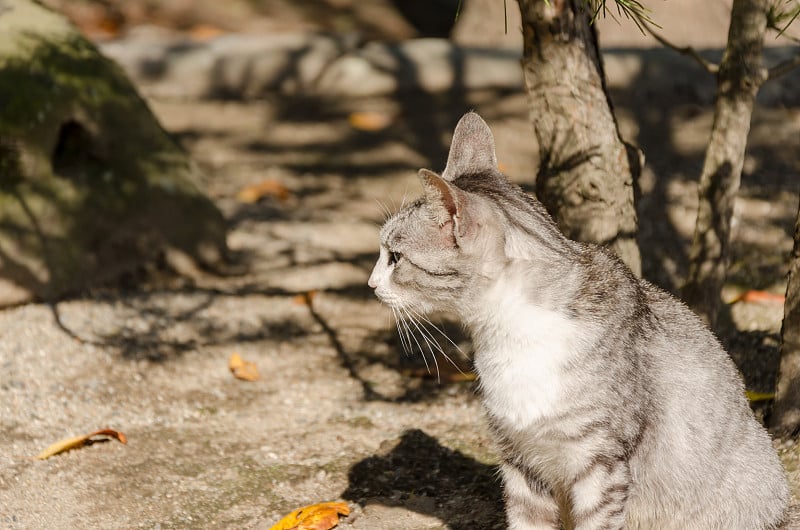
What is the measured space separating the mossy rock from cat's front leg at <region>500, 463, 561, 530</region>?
9.75 feet

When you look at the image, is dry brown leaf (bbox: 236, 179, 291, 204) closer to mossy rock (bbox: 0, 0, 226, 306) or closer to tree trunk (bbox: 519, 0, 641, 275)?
mossy rock (bbox: 0, 0, 226, 306)

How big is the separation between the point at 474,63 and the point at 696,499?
205 inches

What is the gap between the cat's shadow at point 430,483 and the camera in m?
3.78

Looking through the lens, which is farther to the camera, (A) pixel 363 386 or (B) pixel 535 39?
(A) pixel 363 386

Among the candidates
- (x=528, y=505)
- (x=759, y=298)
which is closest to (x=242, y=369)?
(x=528, y=505)

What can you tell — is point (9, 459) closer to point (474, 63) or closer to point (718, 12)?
point (474, 63)

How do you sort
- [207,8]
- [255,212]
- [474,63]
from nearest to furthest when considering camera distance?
[255,212] → [474,63] → [207,8]

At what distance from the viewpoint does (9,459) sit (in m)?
4.07

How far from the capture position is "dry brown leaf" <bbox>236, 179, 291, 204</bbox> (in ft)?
22.2

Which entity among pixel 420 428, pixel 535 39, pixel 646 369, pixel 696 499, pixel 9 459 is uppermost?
pixel 535 39

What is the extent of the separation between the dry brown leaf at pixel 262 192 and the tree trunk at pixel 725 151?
3.20 meters

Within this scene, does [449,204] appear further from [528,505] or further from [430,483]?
[430,483]

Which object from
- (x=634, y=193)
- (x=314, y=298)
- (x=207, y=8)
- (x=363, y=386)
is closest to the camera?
(x=634, y=193)

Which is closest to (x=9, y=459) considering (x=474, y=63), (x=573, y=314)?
(x=573, y=314)
